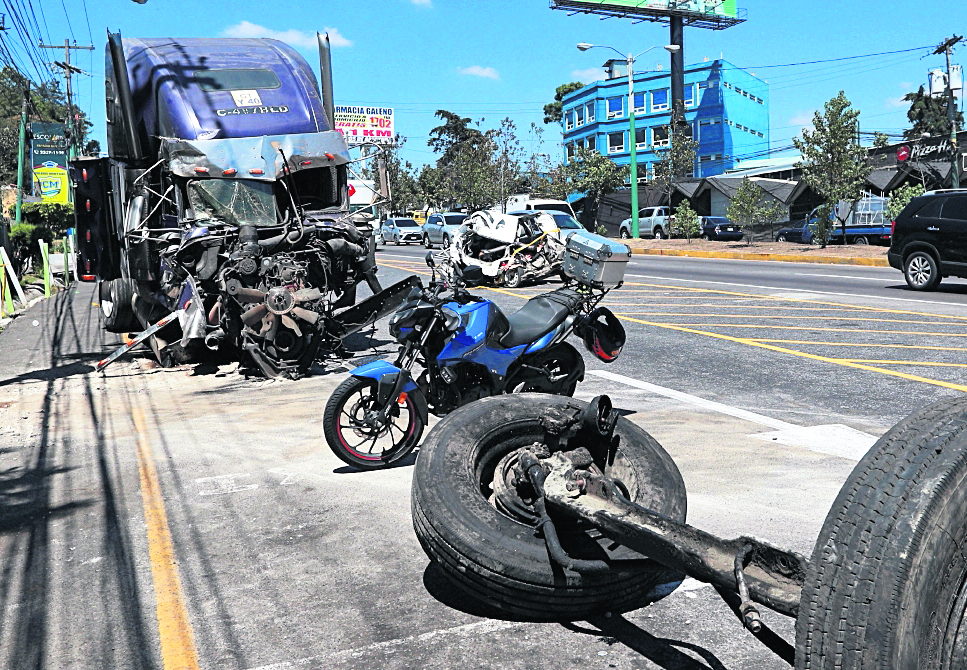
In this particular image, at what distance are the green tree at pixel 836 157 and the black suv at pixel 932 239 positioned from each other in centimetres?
1519

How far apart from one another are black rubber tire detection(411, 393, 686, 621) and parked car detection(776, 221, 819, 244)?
109 ft

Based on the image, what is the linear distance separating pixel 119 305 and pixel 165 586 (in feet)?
33.3

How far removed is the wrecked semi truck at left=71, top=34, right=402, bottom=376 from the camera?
10.4 metres

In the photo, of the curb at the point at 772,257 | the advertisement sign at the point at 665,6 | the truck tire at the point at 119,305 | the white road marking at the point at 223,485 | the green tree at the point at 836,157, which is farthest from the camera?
the advertisement sign at the point at 665,6

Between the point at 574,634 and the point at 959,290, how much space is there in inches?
643

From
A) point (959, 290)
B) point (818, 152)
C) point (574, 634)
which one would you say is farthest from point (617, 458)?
point (818, 152)

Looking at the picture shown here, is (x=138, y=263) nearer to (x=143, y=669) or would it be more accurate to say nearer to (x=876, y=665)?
(x=143, y=669)

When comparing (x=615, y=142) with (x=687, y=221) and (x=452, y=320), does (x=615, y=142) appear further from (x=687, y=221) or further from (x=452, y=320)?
(x=452, y=320)

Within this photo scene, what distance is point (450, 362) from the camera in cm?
643

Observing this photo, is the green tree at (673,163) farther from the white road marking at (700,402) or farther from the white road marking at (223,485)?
the white road marking at (223,485)

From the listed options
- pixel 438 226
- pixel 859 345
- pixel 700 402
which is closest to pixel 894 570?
pixel 700 402

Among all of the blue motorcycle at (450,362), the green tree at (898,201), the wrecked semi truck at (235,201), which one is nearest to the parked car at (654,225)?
the green tree at (898,201)

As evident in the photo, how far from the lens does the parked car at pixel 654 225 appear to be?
48250 millimetres

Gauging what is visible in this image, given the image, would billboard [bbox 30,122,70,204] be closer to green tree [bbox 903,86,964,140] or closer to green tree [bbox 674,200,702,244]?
green tree [bbox 674,200,702,244]
